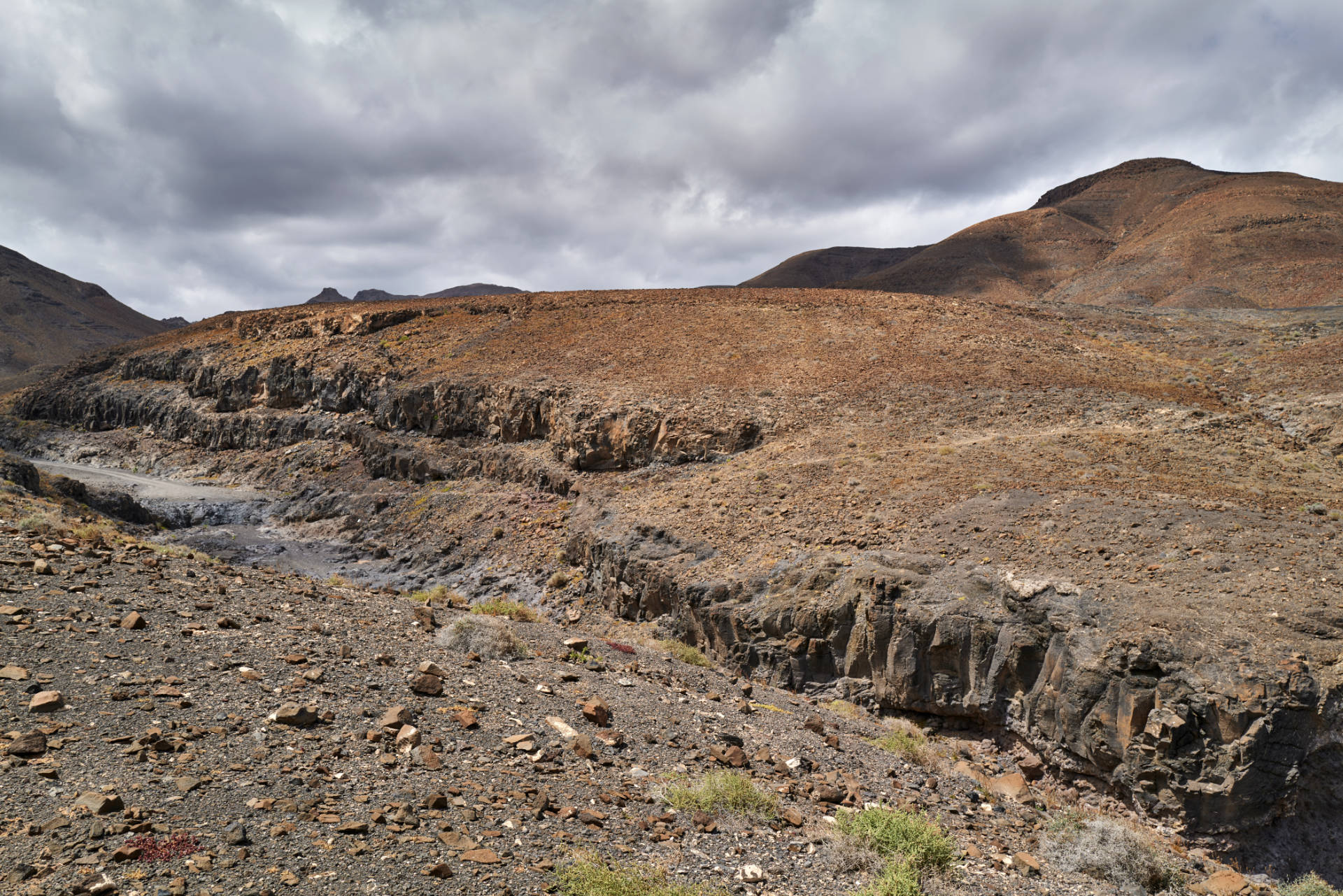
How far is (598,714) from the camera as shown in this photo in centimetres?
751

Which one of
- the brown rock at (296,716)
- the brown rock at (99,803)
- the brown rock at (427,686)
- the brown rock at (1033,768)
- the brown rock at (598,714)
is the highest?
the brown rock at (99,803)

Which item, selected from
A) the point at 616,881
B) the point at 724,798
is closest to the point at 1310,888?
the point at 724,798

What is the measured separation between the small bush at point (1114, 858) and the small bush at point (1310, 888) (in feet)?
3.28

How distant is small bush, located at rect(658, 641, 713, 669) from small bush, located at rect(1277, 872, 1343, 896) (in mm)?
7762

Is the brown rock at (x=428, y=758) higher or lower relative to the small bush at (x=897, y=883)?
higher

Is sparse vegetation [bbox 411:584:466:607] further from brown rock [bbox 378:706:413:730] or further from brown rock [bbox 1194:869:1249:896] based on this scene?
brown rock [bbox 1194:869:1249:896]

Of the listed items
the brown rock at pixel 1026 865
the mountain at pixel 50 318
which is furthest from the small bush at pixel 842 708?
the mountain at pixel 50 318

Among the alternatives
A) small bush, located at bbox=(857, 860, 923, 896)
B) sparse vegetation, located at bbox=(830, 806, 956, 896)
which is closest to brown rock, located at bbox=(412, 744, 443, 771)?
sparse vegetation, located at bbox=(830, 806, 956, 896)

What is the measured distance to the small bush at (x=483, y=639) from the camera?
905 centimetres

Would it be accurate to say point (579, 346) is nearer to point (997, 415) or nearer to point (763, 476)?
point (763, 476)

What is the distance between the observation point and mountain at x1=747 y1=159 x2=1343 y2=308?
4597 cm

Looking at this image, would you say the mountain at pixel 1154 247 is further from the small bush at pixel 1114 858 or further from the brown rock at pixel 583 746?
the brown rock at pixel 583 746

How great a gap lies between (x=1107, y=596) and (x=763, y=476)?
879 centimetres

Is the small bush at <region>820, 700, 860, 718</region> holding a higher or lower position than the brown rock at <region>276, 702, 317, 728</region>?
lower
